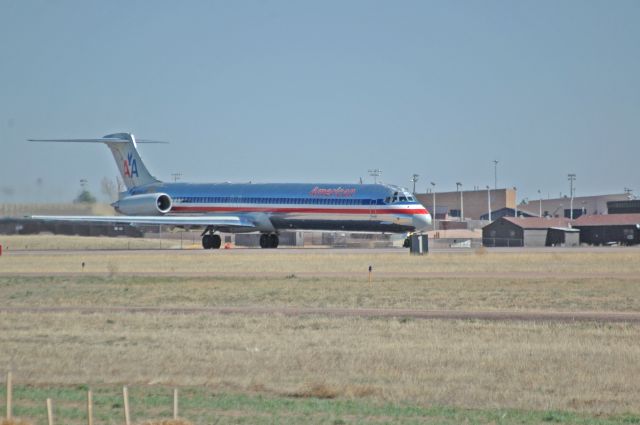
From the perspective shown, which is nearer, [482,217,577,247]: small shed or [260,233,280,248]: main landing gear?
[260,233,280,248]: main landing gear

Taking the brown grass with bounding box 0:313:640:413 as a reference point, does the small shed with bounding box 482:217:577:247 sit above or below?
above

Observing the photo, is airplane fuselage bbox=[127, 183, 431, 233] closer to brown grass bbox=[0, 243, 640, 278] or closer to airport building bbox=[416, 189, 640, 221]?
brown grass bbox=[0, 243, 640, 278]

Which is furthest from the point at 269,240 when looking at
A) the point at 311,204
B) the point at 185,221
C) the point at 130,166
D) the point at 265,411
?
the point at 265,411

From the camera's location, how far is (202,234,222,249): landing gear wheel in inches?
2454

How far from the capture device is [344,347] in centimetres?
2111

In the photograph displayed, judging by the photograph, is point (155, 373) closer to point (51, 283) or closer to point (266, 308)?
point (266, 308)

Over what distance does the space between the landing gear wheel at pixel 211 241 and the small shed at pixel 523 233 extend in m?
27.5

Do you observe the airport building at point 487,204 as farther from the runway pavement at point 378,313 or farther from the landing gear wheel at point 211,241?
the runway pavement at point 378,313

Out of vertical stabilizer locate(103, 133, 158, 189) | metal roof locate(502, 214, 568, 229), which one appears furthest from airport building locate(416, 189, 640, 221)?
vertical stabilizer locate(103, 133, 158, 189)

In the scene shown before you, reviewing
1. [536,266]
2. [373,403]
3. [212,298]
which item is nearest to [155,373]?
[373,403]

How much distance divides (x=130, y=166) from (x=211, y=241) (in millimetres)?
8479

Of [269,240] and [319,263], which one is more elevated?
[269,240]

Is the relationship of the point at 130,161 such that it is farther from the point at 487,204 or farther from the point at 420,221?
the point at 487,204

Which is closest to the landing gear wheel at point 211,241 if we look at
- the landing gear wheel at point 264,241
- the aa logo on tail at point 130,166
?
the landing gear wheel at point 264,241
